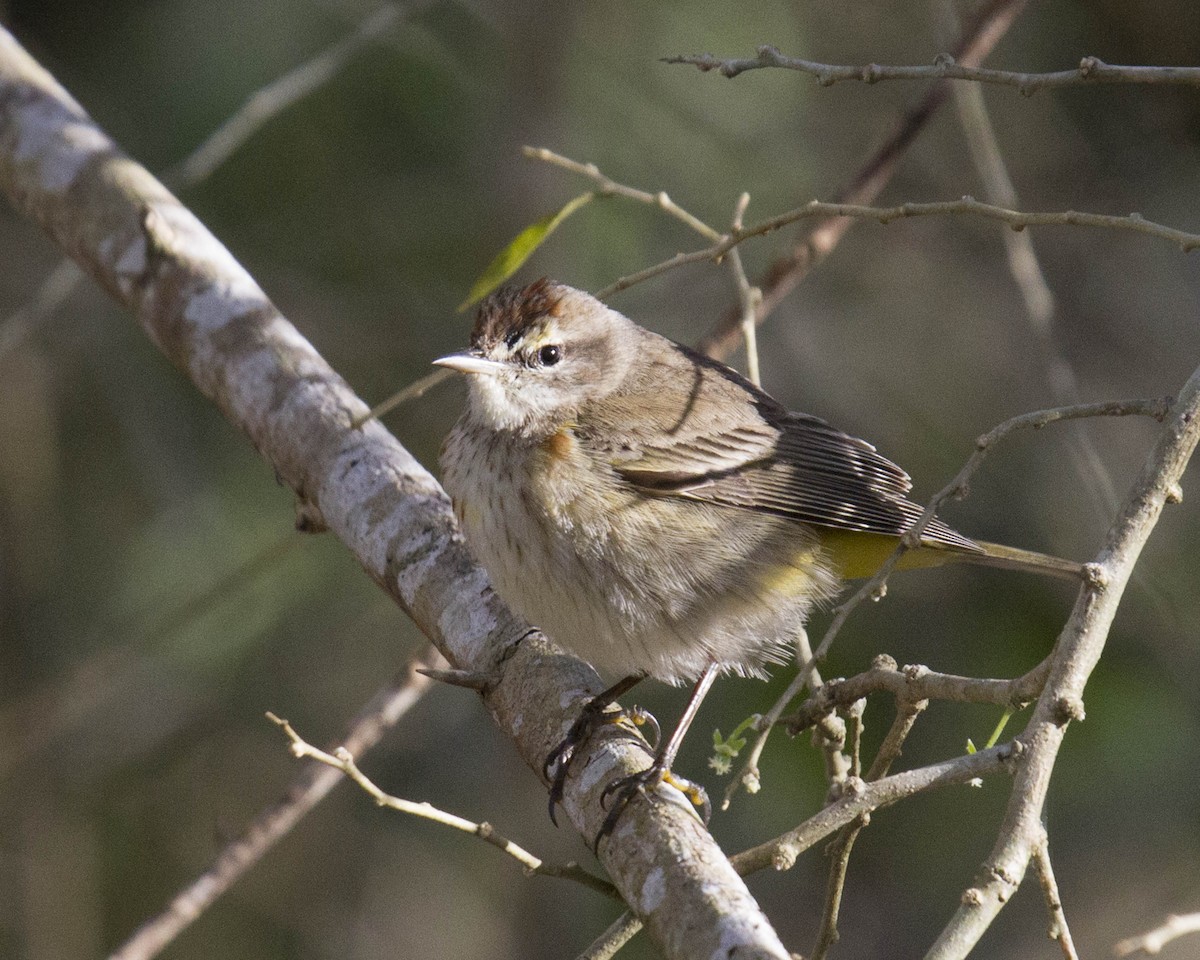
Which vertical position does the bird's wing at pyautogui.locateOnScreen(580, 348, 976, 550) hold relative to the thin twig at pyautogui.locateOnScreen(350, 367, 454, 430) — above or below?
below

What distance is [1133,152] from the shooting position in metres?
6.94

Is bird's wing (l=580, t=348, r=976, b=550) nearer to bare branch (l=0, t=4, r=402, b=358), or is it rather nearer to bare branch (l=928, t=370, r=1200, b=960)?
bare branch (l=928, t=370, r=1200, b=960)

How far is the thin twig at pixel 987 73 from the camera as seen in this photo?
93.6 inches

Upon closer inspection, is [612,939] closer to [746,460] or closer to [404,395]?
[404,395]

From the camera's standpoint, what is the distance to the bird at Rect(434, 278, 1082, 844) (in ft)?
11.4

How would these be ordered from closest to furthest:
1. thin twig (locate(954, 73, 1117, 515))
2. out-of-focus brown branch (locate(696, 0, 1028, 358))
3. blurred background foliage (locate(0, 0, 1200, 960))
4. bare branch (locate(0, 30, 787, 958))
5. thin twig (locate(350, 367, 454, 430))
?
1. bare branch (locate(0, 30, 787, 958))
2. thin twig (locate(350, 367, 454, 430))
3. thin twig (locate(954, 73, 1117, 515))
4. out-of-focus brown branch (locate(696, 0, 1028, 358))
5. blurred background foliage (locate(0, 0, 1200, 960))

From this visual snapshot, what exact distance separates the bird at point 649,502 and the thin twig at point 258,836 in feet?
1.81

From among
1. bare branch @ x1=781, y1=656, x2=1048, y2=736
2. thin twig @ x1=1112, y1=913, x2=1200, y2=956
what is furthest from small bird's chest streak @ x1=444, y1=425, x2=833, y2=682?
thin twig @ x1=1112, y1=913, x2=1200, y2=956

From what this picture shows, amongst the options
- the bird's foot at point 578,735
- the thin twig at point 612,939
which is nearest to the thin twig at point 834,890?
the thin twig at point 612,939

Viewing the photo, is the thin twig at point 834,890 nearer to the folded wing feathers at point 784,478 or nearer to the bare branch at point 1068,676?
the bare branch at point 1068,676

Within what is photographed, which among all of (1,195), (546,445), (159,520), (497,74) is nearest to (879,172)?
(546,445)

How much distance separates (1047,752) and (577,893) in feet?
14.5

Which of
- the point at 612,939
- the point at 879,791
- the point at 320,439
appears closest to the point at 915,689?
the point at 879,791

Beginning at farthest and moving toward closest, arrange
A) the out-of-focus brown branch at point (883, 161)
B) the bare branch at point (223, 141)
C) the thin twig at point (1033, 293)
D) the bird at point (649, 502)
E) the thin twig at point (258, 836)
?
the bare branch at point (223, 141)
the out-of-focus brown branch at point (883, 161)
the thin twig at point (1033, 293)
the thin twig at point (258, 836)
the bird at point (649, 502)
